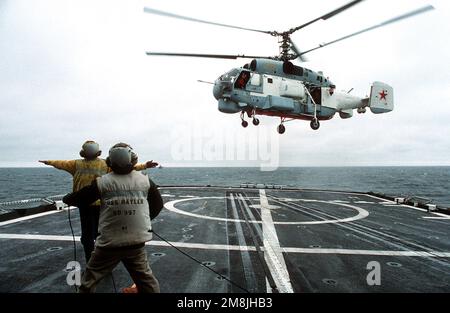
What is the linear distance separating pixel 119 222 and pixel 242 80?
45.2 ft

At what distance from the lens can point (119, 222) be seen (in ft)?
12.0

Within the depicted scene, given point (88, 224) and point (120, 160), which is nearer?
point (120, 160)

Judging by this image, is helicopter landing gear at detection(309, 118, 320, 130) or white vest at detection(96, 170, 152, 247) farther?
helicopter landing gear at detection(309, 118, 320, 130)

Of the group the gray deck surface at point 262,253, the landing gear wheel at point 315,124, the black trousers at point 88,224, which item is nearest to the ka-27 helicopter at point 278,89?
the landing gear wheel at point 315,124

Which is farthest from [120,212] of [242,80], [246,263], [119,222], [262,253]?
[242,80]

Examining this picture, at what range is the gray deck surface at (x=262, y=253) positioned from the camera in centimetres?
565

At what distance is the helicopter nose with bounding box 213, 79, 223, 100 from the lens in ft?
54.3

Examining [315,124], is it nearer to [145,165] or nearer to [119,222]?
[145,165]

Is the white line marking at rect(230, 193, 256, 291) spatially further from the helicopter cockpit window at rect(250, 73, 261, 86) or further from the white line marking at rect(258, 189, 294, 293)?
the helicopter cockpit window at rect(250, 73, 261, 86)

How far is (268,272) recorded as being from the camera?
6172 mm

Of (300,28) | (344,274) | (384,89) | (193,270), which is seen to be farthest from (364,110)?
(193,270)

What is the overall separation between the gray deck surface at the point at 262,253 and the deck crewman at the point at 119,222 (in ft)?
6.17

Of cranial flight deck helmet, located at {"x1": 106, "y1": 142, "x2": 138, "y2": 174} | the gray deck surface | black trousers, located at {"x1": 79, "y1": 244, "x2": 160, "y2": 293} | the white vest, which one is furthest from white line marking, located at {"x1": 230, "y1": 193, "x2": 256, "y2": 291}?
cranial flight deck helmet, located at {"x1": 106, "y1": 142, "x2": 138, "y2": 174}

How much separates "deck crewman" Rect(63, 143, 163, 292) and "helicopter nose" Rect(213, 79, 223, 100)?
13.3 m
